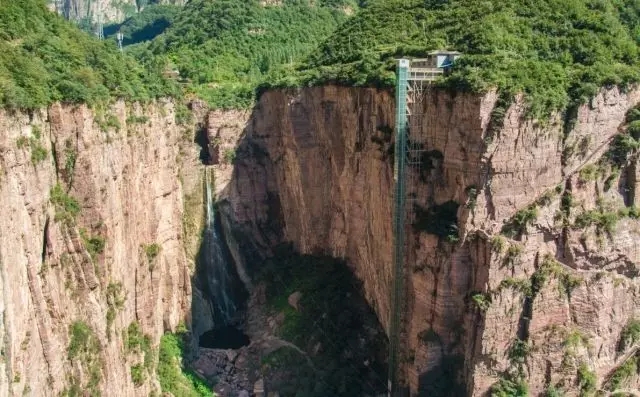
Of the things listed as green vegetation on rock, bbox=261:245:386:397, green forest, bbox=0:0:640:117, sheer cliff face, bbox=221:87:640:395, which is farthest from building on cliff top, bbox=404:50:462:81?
green vegetation on rock, bbox=261:245:386:397

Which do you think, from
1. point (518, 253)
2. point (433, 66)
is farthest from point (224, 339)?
point (433, 66)

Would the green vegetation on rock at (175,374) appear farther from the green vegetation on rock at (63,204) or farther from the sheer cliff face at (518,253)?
the sheer cliff face at (518,253)

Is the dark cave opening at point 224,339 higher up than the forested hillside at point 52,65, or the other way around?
the forested hillside at point 52,65

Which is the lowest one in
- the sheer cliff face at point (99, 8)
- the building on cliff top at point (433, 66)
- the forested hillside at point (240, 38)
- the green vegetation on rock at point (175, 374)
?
the green vegetation on rock at point (175, 374)

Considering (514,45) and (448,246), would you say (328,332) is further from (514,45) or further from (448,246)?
(514,45)

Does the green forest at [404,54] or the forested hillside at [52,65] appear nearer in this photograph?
the forested hillside at [52,65]

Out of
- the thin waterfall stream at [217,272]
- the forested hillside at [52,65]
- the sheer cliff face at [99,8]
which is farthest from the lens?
the sheer cliff face at [99,8]

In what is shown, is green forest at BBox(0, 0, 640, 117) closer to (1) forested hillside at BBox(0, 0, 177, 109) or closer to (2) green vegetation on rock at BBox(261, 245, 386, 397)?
(1) forested hillside at BBox(0, 0, 177, 109)

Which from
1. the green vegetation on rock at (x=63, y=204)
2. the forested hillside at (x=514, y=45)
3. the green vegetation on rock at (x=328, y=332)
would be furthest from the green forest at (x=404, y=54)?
the green vegetation on rock at (x=328, y=332)
